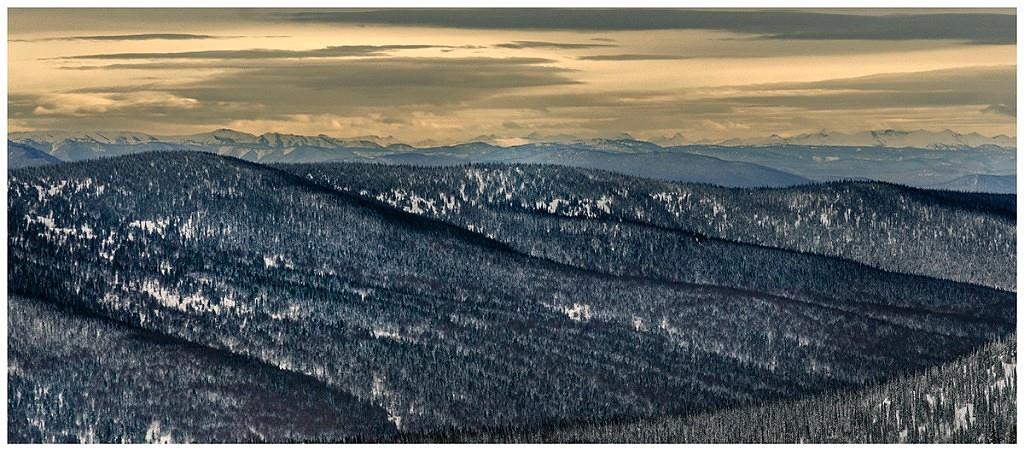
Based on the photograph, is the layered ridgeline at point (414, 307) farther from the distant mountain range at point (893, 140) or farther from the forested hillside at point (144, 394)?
the distant mountain range at point (893, 140)

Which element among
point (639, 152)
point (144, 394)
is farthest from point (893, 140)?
point (144, 394)

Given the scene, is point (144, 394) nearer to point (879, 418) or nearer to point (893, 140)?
point (879, 418)

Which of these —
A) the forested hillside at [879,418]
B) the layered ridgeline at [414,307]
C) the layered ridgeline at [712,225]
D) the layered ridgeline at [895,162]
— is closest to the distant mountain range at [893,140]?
the layered ridgeline at [895,162]

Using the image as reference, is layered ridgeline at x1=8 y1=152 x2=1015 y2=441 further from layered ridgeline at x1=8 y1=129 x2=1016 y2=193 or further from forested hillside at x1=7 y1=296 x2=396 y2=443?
layered ridgeline at x1=8 y1=129 x2=1016 y2=193

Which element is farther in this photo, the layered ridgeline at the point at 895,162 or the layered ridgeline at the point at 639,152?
the layered ridgeline at the point at 895,162

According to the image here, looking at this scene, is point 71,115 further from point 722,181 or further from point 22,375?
point 722,181

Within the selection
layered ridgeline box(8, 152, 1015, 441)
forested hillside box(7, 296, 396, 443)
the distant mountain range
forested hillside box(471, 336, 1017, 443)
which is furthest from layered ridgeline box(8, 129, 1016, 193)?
forested hillside box(471, 336, 1017, 443)
